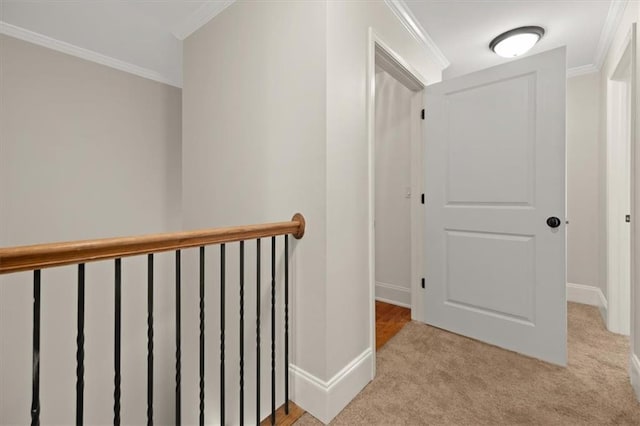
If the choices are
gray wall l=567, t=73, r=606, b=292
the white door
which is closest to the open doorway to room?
the white door

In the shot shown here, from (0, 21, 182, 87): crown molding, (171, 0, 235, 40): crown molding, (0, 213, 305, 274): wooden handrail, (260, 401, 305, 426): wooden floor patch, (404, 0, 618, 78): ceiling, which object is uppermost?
(171, 0, 235, 40): crown molding

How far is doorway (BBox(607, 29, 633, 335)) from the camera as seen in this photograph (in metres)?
2.18

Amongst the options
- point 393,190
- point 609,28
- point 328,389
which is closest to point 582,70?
point 609,28

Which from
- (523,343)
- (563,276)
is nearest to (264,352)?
(523,343)

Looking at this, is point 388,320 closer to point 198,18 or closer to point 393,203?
point 393,203

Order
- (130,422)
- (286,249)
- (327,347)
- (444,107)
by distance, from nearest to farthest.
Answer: (327,347) < (286,249) < (444,107) < (130,422)

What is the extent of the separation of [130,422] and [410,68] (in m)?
3.84

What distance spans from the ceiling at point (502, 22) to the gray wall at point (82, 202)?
2458 millimetres

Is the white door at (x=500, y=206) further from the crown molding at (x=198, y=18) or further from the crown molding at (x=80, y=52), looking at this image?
the crown molding at (x=80, y=52)

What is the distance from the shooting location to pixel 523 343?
1916 millimetres

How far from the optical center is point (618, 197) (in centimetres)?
226

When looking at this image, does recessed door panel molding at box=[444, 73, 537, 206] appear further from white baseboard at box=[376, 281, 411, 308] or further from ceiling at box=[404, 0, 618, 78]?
white baseboard at box=[376, 281, 411, 308]

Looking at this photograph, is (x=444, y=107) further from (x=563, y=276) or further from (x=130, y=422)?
(x=130, y=422)

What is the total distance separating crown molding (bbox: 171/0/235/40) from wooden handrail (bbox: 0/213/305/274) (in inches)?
66.3
